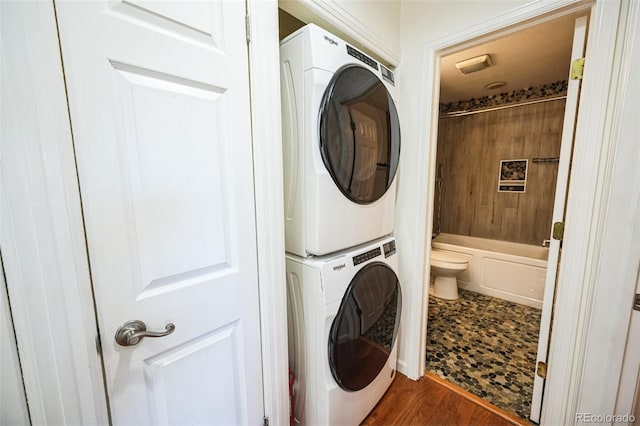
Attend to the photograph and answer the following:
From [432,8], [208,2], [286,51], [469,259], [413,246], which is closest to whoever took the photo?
[208,2]

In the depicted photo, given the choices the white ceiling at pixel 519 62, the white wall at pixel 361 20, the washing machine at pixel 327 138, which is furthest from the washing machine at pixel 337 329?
the white ceiling at pixel 519 62

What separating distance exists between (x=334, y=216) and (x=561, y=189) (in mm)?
1091

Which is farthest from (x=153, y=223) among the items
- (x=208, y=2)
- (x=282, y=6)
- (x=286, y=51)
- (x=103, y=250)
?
(x=282, y=6)

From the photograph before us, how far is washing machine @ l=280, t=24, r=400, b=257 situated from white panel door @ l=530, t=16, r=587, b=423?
83 cm

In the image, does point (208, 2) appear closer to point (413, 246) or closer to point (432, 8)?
point (432, 8)

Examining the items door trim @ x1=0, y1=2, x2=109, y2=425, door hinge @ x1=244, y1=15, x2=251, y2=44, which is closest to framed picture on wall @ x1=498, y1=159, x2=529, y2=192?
door hinge @ x1=244, y1=15, x2=251, y2=44

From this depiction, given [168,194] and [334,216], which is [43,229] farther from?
[334,216]

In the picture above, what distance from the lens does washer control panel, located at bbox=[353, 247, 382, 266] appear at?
1114mm

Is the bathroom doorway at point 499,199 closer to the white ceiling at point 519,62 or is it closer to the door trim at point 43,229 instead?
the white ceiling at point 519,62

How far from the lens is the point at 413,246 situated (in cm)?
→ 152

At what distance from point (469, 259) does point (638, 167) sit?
2143mm

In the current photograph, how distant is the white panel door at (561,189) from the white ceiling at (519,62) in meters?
0.40

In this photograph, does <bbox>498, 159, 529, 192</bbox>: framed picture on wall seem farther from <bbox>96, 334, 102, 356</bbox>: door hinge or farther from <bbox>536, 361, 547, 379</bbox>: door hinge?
<bbox>96, 334, 102, 356</bbox>: door hinge

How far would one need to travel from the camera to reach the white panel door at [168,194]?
1.85ft
